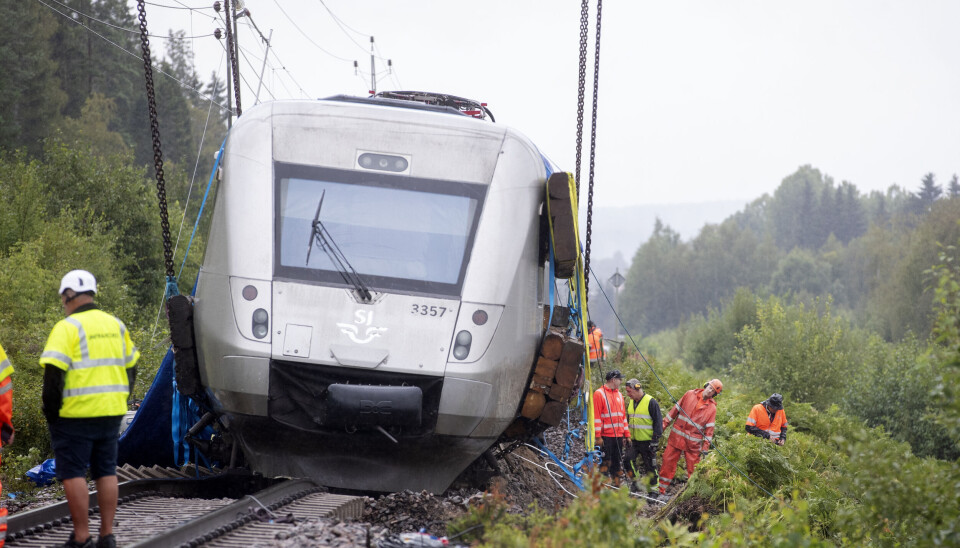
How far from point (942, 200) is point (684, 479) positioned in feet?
180

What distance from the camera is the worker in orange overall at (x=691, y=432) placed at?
12.2 m

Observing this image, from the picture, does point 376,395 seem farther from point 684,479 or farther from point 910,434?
point 910,434

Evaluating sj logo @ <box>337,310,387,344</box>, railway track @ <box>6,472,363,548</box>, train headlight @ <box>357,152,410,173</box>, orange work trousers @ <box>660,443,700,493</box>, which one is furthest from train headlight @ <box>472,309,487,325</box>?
orange work trousers @ <box>660,443,700,493</box>

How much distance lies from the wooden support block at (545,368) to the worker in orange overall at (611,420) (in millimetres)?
4904

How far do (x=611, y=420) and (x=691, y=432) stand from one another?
39.4 inches

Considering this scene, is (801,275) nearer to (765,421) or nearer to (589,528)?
(765,421)

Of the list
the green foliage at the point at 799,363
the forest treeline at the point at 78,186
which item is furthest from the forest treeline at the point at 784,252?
the forest treeline at the point at 78,186

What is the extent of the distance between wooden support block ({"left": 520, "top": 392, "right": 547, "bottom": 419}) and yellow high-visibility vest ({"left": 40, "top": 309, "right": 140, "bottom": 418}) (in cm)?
301

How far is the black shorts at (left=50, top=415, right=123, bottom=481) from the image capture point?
211 inches

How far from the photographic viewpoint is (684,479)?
12.8 metres

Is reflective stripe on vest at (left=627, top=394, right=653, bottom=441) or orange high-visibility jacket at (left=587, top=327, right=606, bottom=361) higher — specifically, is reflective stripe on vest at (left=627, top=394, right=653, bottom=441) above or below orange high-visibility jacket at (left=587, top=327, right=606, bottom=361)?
below

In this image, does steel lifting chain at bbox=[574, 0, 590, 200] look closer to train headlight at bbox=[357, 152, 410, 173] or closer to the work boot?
train headlight at bbox=[357, 152, 410, 173]

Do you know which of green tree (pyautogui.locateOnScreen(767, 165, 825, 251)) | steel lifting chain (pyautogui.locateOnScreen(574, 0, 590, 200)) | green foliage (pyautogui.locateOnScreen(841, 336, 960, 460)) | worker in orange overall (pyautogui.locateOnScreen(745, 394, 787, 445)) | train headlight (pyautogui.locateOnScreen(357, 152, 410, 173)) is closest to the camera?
train headlight (pyautogui.locateOnScreen(357, 152, 410, 173))

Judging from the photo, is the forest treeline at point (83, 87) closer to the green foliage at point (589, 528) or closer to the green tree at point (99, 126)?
the green tree at point (99, 126)
